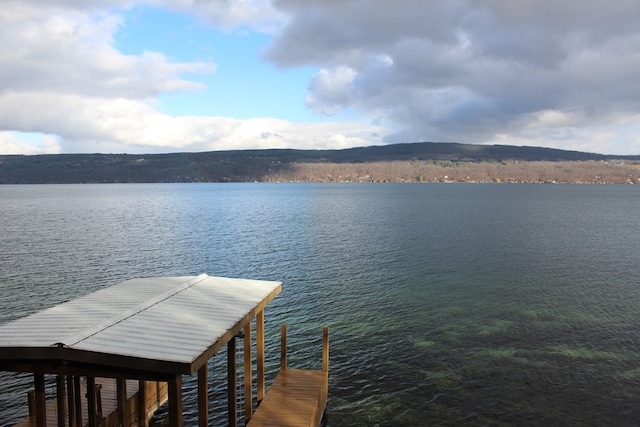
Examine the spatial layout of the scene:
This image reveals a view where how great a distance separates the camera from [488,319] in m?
25.8

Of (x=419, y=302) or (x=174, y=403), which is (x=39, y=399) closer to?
(x=174, y=403)

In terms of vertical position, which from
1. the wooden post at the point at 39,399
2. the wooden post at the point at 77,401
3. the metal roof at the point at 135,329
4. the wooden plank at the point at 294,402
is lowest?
the wooden plank at the point at 294,402

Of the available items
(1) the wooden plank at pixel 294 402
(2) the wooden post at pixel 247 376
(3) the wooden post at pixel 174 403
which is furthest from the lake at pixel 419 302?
(3) the wooden post at pixel 174 403

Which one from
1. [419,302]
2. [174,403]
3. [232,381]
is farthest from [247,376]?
[419,302]

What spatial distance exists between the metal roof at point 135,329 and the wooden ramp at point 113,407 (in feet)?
8.30

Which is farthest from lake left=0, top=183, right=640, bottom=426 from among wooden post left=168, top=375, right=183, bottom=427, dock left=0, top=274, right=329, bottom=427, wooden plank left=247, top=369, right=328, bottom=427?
wooden post left=168, top=375, right=183, bottom=427

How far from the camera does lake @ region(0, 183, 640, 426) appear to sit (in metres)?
16.8

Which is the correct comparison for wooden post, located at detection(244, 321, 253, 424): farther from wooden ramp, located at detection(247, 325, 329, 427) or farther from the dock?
wooden ramp, located at detection(247, 325, 329, 427)

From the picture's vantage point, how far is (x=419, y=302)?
28.9 metres

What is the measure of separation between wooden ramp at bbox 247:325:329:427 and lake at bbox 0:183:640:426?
1466 millimetres

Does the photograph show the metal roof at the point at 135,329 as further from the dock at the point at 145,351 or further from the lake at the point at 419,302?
the lake at the point at 419,302

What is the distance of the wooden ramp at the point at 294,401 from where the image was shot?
12875 mm

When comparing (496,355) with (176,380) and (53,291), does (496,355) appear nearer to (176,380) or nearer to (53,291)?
(176,380)

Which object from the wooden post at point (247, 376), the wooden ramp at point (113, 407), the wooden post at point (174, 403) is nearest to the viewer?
the wooden post at point (174, 403)
